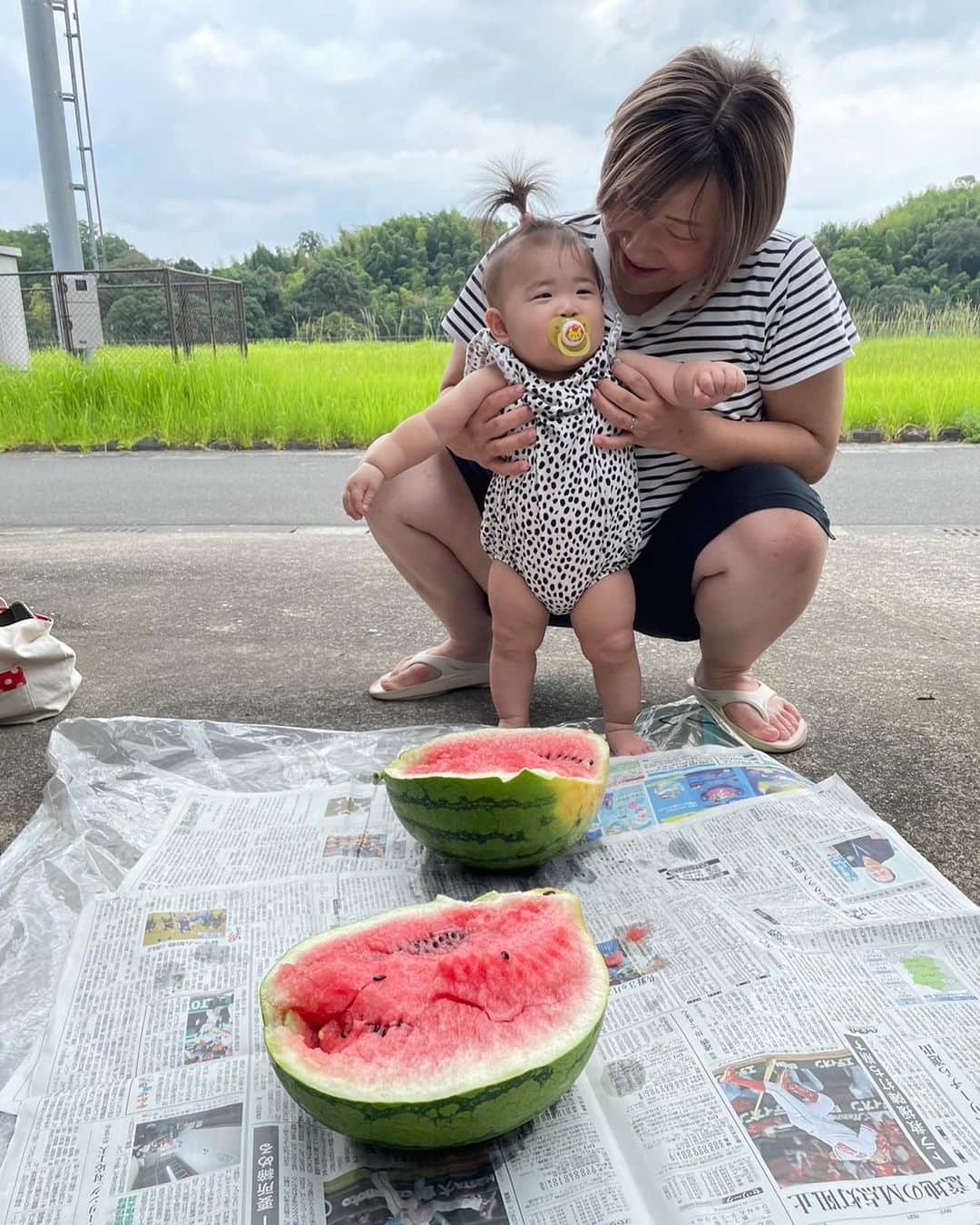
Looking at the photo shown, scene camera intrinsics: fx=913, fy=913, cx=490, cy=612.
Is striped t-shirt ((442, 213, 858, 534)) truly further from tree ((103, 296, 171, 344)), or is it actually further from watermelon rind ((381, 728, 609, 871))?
tree ((103, 296, 171, 344))

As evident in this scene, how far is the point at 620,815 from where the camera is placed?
1696mm

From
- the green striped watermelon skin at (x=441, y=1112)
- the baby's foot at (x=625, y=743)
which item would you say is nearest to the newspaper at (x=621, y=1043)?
the green striped watermelon skin at (x=441, y=1112)

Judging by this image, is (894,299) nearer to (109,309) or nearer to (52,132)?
(109,309)

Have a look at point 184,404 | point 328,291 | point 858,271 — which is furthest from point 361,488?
point 328,291

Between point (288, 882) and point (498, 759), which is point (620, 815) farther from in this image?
point (288, 882)

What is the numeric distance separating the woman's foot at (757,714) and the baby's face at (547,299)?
830mm

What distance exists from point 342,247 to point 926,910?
21616mm

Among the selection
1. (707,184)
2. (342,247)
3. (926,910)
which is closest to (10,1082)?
(926,910)

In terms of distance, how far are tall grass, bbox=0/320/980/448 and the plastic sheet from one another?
6878 millimetres

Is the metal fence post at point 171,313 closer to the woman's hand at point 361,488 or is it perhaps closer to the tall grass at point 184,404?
the tall grass at point 184,404

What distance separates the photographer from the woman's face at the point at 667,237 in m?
1.73

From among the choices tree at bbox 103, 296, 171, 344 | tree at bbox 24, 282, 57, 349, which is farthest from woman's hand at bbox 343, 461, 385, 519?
tree at bbox 24, 282, 57, 349

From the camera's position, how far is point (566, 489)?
193 centimetres

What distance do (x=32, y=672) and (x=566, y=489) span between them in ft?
4.49
